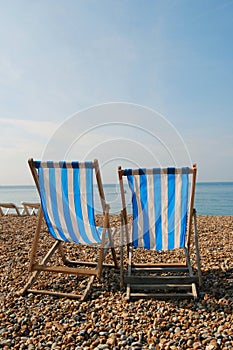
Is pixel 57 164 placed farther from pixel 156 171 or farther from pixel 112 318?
pixel 112 318

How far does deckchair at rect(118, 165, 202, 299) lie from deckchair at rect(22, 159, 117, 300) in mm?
251

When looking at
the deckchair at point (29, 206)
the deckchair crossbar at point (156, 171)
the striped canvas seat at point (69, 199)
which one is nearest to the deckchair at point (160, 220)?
the deckchair crossbar at point (156, 171)

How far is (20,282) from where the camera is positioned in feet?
10.6

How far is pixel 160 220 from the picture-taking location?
3277 millimetres

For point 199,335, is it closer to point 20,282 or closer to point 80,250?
point 20,282

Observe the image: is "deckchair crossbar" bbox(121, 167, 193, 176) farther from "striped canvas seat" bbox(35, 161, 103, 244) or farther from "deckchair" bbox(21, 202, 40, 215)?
"deckchair" bbox(21, 202, 40, 215)

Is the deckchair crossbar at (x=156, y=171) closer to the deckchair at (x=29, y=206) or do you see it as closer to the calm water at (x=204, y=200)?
the calm water at (x=204, y=200)

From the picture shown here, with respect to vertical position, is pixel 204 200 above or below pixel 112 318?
below

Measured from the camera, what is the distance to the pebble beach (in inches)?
85.7

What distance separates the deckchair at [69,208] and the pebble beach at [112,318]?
7.5 inches

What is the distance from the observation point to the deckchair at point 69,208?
3023mm

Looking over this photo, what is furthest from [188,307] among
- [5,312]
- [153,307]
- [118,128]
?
[118,128]

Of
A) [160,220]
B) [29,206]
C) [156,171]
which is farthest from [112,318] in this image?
[29,206]

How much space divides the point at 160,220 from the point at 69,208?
3.08ft
